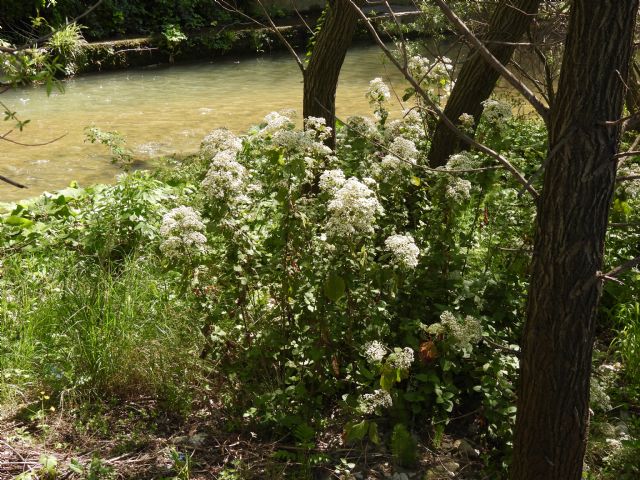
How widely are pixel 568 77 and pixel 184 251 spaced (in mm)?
1528

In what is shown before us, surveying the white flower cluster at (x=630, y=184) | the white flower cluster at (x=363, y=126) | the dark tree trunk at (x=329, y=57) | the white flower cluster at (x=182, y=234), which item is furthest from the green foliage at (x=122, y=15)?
the white flower cluster at (x=182, y=234)

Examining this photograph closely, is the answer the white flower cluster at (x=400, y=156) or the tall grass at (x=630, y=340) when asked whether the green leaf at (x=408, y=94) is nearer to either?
the white flower cluster at (x=400, y=156)

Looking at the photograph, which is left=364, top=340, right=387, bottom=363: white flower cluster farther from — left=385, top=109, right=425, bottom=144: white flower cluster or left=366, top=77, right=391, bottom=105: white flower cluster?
left=366, top=77, right=391, bottom=105: white flower cluster

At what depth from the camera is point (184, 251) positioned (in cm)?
284

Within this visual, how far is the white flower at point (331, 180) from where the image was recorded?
2887 millimetres

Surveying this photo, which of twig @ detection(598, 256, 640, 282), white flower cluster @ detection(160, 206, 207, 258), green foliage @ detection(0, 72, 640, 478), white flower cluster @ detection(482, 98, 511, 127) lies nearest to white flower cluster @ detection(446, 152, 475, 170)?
green foliage @ detection(0, 72, 640, 478)

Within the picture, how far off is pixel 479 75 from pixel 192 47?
11.3m

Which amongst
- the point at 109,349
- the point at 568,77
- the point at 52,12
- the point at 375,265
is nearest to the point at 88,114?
the point at 52,12

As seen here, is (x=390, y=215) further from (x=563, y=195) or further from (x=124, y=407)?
(x=124, y=407)

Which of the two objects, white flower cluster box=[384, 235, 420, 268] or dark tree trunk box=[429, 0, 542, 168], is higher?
dark tree trunk box=[429, 0, 542, 168]

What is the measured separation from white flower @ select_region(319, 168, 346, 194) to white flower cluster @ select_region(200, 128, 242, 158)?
0.42 metres

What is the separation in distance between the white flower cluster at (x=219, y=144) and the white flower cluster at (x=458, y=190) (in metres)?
0.92

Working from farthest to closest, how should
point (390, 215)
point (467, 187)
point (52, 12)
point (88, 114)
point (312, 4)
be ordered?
point (312, 4), point (52, 12), point (88, 114), point (390, 215), point (467, 187)

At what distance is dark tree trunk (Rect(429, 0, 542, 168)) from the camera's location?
461 centimetres
